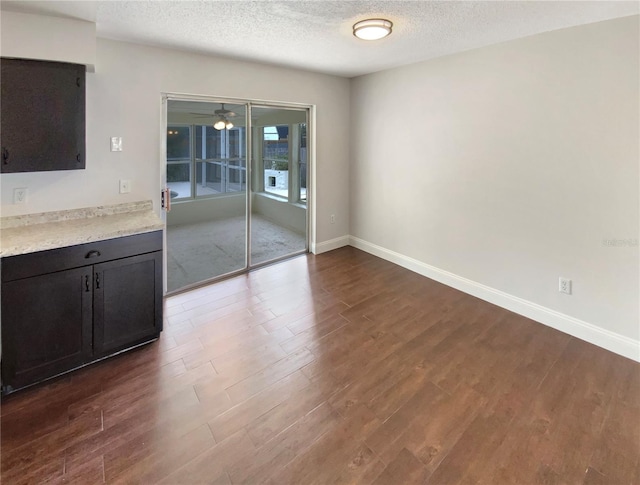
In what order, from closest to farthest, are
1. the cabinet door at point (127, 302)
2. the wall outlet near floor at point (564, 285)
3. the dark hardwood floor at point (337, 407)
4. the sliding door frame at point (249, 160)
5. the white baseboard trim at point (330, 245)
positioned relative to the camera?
→ the dark hardwood floor at point (337, 407), the cabinet door at point (127, 302), the wall outlet near floor at point (564, 285), the sliding door frame at point (249, 160), the white baseboard trim at point (330, 245)

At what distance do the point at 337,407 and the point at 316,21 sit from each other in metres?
2.68

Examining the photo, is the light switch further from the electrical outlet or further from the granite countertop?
the electrical outlet

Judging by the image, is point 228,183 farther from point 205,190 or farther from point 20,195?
point 20,195

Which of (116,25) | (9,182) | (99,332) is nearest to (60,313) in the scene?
(99,332)

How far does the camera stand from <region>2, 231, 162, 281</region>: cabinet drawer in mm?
2076

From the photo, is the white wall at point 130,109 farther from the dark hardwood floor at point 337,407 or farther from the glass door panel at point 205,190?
the dark hardwood floor at point 337,407

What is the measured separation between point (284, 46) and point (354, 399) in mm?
3021

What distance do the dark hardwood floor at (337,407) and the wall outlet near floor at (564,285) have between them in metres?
0.36

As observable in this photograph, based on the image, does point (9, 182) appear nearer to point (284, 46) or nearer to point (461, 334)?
point (284, 46)

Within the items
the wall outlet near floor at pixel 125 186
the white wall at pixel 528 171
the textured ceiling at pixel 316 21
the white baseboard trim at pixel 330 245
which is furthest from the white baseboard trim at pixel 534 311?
the wall outlet near floor at pixel 125 186

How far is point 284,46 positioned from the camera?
3.21 metres

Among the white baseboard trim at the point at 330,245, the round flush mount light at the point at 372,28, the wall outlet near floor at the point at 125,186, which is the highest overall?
the round flush mount light at the point at 372,28

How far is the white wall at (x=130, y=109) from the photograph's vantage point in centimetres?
284

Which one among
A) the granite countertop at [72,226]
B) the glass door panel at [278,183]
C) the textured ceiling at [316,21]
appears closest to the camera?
the granite countertop at [72,226]
